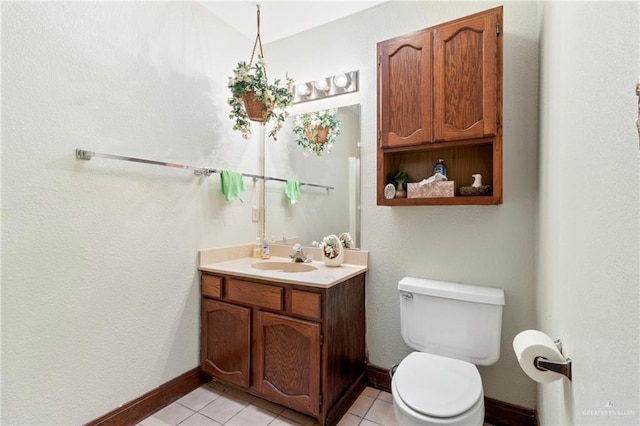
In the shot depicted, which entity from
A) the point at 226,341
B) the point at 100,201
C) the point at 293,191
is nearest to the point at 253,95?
the point at 293,191

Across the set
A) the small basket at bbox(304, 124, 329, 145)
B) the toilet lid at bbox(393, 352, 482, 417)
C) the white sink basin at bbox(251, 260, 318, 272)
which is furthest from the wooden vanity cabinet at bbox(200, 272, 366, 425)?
the small basket at bbox(304, 124, 329, 145)

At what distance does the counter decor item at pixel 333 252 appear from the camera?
2047 mm

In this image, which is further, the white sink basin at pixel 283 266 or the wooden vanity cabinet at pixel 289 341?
the white sink basin at pixel 283 266

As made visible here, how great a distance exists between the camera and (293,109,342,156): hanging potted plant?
2.20m

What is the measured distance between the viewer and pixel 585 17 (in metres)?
0.76

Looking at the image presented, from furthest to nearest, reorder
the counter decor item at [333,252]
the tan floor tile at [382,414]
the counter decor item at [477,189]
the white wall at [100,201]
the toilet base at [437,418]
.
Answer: the counter decor item at [333,252] < the tan floor tile at [382,414] < the counter decor item at [477,189] < the white wall at [100,201] < the toilet base at [437,418]

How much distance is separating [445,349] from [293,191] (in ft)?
4.98

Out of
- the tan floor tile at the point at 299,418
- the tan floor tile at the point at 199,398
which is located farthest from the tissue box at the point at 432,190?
the tan floor tile at the point at 199,398

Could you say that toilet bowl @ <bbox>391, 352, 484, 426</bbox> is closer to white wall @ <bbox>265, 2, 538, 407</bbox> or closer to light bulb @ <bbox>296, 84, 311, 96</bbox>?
white wall @ <bbox>265, 2, 538, 407</bbox>

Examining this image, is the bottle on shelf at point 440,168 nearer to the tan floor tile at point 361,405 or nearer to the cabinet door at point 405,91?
the cabinet door at point 405,91

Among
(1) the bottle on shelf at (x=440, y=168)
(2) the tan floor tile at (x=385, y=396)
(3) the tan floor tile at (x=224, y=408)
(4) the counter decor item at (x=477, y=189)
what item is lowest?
(2) the tan floor tile at (x=385, y=396)

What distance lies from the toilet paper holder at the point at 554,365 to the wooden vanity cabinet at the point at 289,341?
96 centimetres

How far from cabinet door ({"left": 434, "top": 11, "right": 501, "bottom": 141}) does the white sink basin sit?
1204 millimetres

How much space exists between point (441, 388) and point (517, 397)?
74 centimetres
